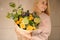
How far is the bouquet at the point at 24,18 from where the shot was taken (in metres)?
1.66

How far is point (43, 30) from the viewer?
176cm

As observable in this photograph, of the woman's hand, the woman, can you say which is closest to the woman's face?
the woman

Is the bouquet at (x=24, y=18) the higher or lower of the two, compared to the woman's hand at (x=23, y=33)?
higher

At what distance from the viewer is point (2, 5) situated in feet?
5.98

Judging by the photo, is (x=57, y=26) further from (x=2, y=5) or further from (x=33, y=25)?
(x=2, y=5)

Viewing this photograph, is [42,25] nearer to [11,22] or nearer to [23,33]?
[23,33]

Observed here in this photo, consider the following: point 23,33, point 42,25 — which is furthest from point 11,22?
point 42,25

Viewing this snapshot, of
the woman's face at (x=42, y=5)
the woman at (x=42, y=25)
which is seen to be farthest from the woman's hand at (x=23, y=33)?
the woman's face at (x=42, y=5)

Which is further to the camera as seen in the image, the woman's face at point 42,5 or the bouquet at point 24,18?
the woman's face at point 42,5

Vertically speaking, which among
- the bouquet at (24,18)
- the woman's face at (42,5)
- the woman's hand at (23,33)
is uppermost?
the woman's face at (42,5)

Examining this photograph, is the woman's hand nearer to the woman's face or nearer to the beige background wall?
the beige background wall

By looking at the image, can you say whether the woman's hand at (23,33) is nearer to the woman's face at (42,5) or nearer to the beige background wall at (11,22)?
the beige background wall at (11,22)

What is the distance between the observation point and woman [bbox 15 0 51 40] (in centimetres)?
173

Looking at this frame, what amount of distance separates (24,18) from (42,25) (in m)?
0.21
